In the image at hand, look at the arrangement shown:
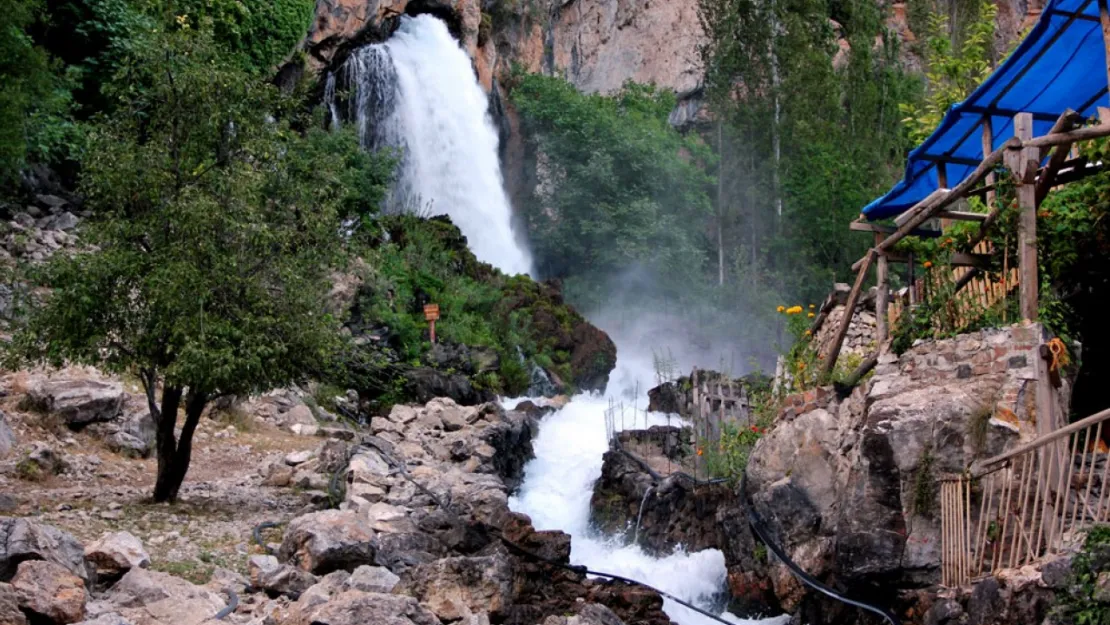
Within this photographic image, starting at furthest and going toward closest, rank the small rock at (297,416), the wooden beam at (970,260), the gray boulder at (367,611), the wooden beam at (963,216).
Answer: the small rock at (297,416), the wooden beam at (963,216), the wooden beam at (970,260), the gray boulder at (367,611)

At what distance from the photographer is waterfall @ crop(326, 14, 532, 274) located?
26.1 metres

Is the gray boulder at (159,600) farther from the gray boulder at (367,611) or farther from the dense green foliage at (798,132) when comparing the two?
the dense green foliage at (798,132)

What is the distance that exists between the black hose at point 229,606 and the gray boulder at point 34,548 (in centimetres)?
89

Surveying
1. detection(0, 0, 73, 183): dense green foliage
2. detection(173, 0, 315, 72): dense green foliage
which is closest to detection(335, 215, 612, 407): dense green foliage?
detection(173, 0, 315, 72): dense green foliage

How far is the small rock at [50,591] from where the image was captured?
5980mm

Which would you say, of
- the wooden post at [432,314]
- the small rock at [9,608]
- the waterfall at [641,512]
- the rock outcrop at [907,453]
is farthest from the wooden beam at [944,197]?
the wooden post at [432,314]

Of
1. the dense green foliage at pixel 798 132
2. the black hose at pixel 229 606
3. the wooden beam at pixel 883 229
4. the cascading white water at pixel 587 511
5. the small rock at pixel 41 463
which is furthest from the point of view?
the dense green foliage at pixel 798 132

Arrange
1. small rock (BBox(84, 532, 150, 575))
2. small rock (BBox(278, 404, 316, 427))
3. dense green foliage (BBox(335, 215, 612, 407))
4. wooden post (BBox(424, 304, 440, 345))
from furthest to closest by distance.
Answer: wooden post (BBox(424, 304, 440, 345)) < dense green foliage (BBox(335, 215, 612, 407)) < small rock (BBox(278, 404, 316, 427)) < small rock (BBox(84, 532, 150, 575))

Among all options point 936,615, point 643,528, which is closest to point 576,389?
point 643,528

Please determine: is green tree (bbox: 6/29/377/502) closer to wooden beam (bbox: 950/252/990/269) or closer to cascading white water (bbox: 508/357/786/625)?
cascading white water (bbox: 508/357/786/625)

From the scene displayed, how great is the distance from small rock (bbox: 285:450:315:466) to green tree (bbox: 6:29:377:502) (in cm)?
185

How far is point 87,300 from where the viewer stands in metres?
9.28

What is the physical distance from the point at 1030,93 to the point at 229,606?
25.6 feet

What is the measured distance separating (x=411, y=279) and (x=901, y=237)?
1367cm
